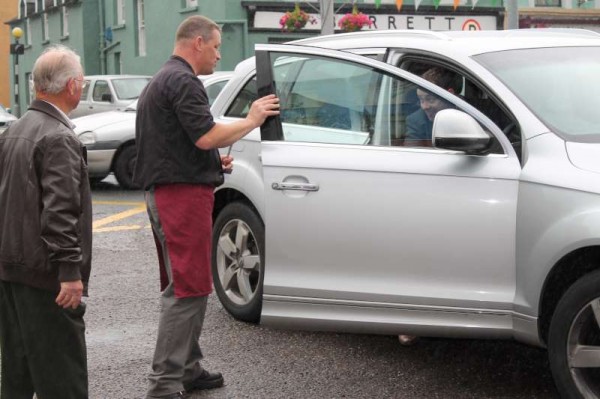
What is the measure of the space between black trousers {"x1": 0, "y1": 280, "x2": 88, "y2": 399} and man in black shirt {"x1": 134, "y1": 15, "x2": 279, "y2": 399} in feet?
2.95

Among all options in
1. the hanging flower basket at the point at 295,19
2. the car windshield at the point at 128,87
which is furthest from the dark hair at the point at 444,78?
the hanging flower basket at the point at 295,19

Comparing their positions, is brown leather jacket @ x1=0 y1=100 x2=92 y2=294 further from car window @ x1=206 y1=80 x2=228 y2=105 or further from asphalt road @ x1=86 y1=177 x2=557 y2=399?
car window @ x1=206 y1=80 x2=228 y2=105

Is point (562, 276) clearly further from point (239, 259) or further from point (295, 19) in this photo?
point (295, 19)

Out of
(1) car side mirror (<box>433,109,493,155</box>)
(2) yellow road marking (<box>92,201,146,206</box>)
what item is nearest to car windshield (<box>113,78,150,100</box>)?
(2) yellow road marking (<box>92,201,146,206</box>)

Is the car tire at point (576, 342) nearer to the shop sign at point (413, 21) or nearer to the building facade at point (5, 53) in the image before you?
the shop sign at point (413, 21)

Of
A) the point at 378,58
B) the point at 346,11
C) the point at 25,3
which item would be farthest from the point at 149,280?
the point at 25,3

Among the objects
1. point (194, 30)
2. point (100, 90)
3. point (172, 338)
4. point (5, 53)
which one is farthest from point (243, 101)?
point (5, 53)

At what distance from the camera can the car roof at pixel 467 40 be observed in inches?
201

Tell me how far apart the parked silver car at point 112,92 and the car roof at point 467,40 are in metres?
13.6

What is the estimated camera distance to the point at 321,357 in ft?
18.9

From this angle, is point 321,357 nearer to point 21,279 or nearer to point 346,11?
point 21,279

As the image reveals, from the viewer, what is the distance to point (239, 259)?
6242mm

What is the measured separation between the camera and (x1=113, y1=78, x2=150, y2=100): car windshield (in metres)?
19.2

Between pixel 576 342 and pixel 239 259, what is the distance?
2476mm
